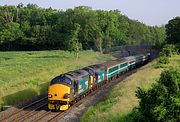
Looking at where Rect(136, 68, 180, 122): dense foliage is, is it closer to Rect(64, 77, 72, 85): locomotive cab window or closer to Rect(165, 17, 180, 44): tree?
Rect(64, 77, 72, 85): locomotive cab window

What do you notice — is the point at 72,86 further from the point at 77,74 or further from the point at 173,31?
the point at 173,31

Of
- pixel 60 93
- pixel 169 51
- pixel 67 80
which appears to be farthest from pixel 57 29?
pixel 60 93

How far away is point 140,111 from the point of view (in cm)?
2108

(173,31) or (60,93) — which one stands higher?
(173,31)

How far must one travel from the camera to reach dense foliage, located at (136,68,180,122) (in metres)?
19.9

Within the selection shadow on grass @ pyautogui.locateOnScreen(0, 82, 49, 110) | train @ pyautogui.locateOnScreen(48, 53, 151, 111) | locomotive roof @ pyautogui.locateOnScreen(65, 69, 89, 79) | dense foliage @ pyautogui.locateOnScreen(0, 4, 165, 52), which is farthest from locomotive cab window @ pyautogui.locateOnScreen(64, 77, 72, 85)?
dense foliage @ pyautogui.locateOnScreen(0, 4, 165, 52)

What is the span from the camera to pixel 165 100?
66.1 feet

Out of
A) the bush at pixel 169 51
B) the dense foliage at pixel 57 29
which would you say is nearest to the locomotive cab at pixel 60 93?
the bush at pixel 169 51

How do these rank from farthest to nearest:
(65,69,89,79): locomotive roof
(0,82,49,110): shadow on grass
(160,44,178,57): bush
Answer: (160,44,178,57): bush < (0,82,49,110): shadow on grass < (65,69,89,79): locomotive roof

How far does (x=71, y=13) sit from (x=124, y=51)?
20.9 m

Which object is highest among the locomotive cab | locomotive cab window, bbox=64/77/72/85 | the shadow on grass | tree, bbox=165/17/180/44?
tree, bbox=165/17/180/44

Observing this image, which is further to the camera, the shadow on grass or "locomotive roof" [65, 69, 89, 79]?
the shadow on grass

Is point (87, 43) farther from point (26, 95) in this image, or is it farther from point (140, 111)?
point (140, 111)

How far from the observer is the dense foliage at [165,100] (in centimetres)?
1989
